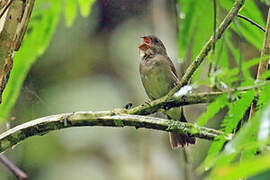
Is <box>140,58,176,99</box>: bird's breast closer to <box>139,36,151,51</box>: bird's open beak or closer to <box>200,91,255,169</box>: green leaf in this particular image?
<box>139,36,151,51</box>: bird's open beak

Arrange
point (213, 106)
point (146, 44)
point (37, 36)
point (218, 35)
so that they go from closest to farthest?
point (213, 106) → point (218, 35) → point (37, 36) → point (146, 44)

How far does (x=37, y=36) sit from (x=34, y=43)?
0.04 m

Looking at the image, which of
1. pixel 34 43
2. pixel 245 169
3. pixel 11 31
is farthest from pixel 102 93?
pixel 245 169

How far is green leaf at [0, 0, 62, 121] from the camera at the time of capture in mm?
1811

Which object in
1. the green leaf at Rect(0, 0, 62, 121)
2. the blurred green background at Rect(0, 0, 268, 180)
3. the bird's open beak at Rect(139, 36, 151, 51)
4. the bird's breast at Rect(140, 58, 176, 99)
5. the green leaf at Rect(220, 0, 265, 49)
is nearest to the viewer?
the green leaf at Rect(220, 0, 265, 49)

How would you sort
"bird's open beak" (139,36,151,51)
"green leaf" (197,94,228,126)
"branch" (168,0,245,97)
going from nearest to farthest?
"green leaf" (197,94,228,126) < "branch" (168,0,245,97) < "bird's open beak" (139,36,151,51)

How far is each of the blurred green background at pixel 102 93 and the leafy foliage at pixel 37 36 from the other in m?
3.24

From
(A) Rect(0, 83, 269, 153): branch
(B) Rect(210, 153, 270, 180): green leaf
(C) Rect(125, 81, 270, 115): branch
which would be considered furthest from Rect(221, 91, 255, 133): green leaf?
(B) Rect(210, 153, 270, 180): green leaf

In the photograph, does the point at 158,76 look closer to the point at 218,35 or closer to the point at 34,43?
the point at 34,43

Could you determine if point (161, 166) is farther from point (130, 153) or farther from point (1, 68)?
point (1, 68)

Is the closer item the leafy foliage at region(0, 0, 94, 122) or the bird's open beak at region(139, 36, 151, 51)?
the leafy foliage at region(0, 0, 94, 122)

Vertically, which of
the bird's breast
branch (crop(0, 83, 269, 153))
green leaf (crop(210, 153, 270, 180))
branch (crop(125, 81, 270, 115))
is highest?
the bird's breast

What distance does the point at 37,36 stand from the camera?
1.90 meters

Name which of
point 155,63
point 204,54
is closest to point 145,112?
point 204,54
